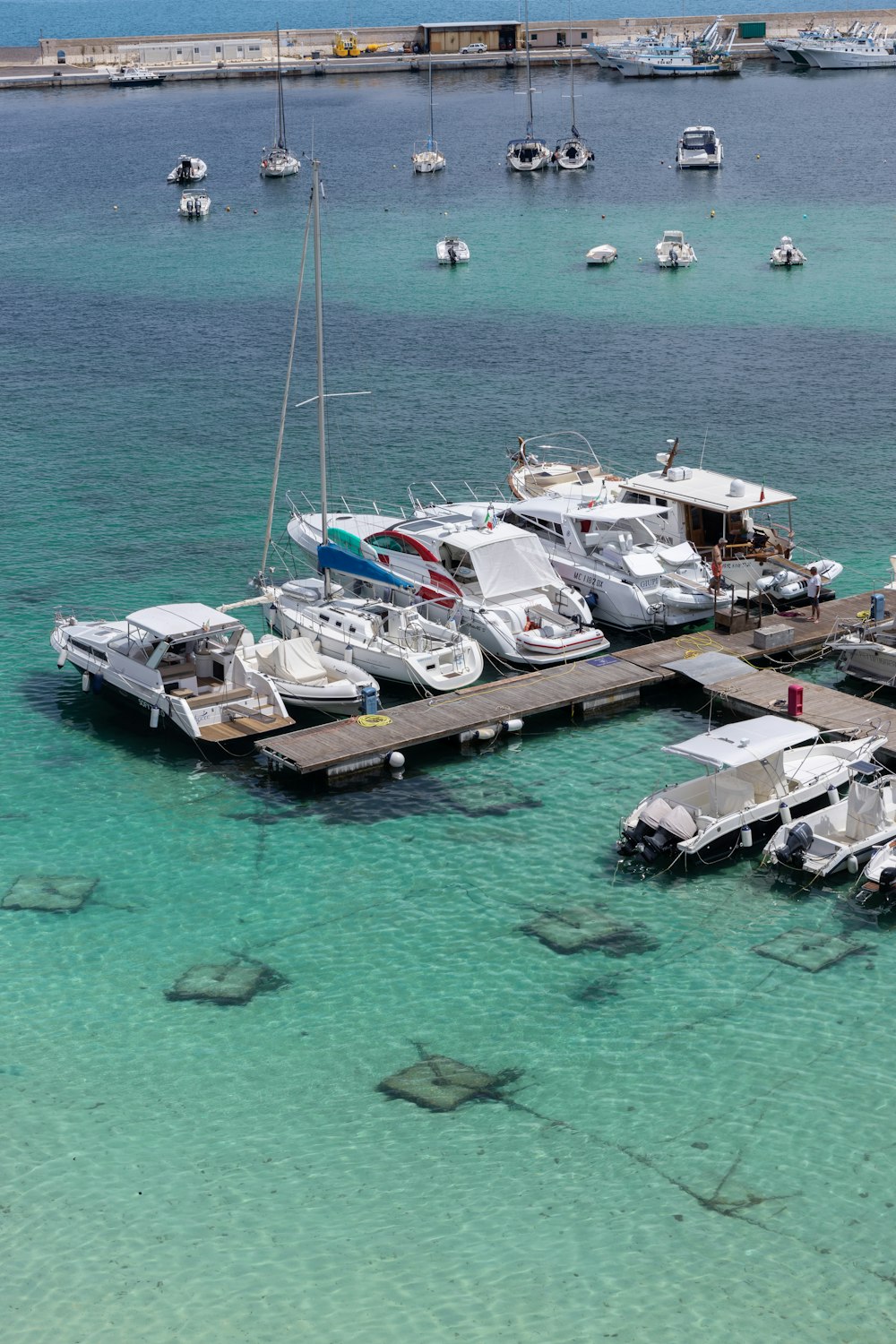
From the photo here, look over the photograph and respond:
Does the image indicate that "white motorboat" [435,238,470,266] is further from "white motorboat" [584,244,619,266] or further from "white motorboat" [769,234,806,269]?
"white motorboat" [769,234,806,269]

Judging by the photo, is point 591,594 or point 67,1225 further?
point 591,594

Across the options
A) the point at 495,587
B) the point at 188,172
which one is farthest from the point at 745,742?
the point at 188,172

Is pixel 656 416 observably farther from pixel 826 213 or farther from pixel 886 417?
pixel 826 213

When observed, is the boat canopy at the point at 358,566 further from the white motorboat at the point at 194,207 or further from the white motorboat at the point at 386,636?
the white motorboat at the point at 194,207

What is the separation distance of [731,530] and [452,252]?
5629 cm

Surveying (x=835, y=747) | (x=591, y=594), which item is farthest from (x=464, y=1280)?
(x=591, y=594)

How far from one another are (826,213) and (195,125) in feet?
275

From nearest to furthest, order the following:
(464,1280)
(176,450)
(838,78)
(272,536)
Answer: (464,1280) < (272,536) < (176,450) < (838,78)

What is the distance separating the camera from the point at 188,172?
136m

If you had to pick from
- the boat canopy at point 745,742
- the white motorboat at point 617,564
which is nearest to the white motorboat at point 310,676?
the white motorboat at point 617,564

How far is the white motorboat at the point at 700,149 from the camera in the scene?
133m

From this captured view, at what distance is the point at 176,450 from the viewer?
66.1m

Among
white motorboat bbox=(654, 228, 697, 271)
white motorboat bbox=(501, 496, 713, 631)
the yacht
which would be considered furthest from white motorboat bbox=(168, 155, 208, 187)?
the yacht

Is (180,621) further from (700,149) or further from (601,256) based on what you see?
(700,149)
